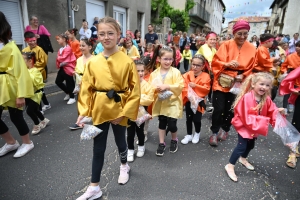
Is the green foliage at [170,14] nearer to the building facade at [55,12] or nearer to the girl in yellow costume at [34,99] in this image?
the building facade at [55,12]

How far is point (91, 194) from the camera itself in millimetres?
2250

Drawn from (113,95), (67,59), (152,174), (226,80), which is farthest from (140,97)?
(67,59)

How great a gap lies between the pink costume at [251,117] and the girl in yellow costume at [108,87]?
1.37 meters

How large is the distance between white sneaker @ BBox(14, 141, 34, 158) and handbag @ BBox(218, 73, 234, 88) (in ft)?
10.4

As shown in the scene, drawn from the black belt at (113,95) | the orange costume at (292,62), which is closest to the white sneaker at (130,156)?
the black belt at (113,95)

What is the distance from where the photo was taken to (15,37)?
7305mm

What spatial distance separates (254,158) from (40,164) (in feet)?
10.5

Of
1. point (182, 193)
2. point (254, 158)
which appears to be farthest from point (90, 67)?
point (254, 158)

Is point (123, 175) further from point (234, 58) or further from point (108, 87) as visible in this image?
point (234, 58)

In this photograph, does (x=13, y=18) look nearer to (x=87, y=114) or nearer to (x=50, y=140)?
(x=50, y=140)

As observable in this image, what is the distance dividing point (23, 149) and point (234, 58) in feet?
11.6

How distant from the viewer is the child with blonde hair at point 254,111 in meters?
2.46

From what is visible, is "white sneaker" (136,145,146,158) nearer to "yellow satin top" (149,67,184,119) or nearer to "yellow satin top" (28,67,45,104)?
Answer: "yellow satin top" (149,67,184,119)

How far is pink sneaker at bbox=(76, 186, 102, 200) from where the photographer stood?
7.31 ft
